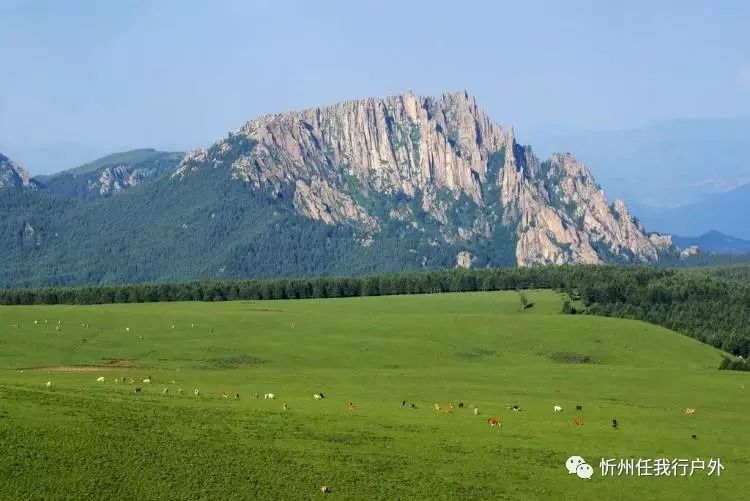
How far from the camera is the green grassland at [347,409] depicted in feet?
131

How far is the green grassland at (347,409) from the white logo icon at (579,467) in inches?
23.0

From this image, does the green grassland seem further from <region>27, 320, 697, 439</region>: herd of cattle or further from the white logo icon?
<region>27, 320, 697, 439</region>: herd of cattle

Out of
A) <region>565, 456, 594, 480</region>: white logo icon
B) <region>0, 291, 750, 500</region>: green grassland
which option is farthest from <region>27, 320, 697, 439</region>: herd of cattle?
<region>565, 456, 594, 480</region>: white logo icon

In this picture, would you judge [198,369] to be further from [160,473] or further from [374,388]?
[160,473]

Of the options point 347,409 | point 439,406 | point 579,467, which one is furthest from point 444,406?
point 579,467

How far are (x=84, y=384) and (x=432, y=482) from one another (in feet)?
101

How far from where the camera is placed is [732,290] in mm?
190250

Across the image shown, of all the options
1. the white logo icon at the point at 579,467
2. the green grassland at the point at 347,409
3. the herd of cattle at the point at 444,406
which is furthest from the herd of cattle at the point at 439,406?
the white logo icon at the point at 579,467

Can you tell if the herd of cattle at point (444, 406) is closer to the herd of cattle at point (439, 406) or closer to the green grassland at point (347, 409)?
the herd of cattle at point (439, 406)

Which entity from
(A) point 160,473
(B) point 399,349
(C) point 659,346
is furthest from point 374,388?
(C) point 659,346

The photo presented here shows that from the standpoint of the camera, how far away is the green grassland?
40062mm

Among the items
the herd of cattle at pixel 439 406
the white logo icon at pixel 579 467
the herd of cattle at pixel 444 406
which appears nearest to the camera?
the white logo icon at pixel 579 467

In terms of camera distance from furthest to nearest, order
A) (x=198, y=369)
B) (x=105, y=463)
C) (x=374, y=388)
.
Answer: (x=198, y=369)
(x=374, y=388)
(x=105, y=463)

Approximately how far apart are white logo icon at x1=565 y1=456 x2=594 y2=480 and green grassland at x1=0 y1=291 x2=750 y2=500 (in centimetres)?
58
